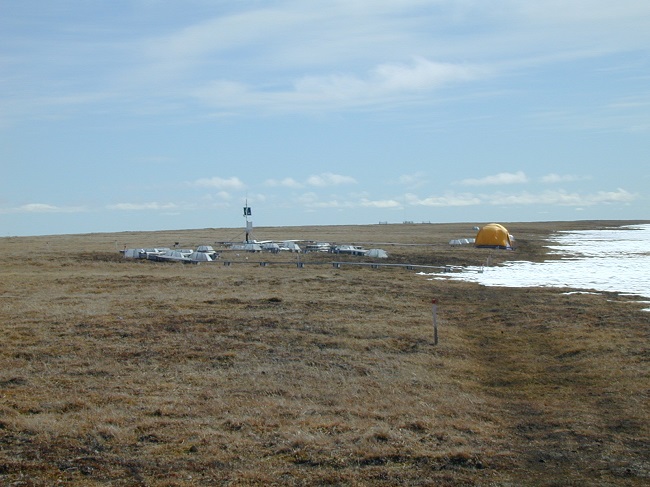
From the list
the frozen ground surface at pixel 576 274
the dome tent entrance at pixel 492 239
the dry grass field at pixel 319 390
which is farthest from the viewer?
the dome tent entrance at pixel 492 239

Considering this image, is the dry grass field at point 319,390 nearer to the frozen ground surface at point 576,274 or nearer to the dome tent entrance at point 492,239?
the frozen ground surface at point 576,274

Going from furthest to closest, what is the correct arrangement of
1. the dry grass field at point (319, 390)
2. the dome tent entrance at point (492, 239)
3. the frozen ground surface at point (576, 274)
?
the dome tent entrance at point (492, 239) < the frozen ground surface at point (576, 274) < the dry grass field at point (319, 390)

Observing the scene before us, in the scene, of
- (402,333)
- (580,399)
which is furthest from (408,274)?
(580,399)

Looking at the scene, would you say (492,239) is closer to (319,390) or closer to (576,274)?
(576,274)

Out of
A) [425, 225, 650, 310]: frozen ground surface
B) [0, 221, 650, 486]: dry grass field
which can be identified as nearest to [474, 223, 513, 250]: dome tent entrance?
[425, 225, 650, 310]: frozen ground surface

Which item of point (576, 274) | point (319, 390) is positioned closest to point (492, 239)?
point (576, 274)

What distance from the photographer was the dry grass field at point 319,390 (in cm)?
891

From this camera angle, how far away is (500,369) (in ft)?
52.5

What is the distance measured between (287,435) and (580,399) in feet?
19.4

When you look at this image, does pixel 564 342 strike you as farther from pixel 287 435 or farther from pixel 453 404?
pixel 287 435

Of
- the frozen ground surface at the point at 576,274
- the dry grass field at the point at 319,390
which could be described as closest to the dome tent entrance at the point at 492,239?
the frozen ground surface at the point at 576,274

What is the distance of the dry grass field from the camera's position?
891 centimetres

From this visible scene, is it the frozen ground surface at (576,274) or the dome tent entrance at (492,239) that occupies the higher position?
the dome tent entrance at (492,239)

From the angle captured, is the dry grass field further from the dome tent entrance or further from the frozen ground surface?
the dome tent entrance
